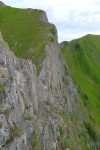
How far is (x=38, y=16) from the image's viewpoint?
378ft

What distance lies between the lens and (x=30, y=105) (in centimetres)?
6656

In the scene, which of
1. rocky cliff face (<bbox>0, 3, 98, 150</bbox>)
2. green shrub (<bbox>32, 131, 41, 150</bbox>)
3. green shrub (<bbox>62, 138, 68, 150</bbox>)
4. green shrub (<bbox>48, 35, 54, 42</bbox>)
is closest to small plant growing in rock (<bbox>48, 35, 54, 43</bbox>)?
green shrub (<bbox>48, 35, 54, 42</bbox>)

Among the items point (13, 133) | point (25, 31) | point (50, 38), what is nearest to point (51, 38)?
point (50, 38)

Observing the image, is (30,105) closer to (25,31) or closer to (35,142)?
(35,142)

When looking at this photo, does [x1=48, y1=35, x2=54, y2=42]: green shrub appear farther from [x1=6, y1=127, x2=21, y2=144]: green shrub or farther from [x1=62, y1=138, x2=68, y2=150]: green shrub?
[x1=6, y1=127, x2=21, y2=144]: green shrub

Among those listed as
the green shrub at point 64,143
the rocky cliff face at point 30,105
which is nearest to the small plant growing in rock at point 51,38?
the rocky cliff face at point 30,105

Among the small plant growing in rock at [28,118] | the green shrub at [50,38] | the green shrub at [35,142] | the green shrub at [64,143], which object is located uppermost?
the green shrub at [50,38]

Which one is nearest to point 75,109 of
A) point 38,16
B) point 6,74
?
point 38,16

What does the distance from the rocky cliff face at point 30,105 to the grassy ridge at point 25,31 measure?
2.32 m

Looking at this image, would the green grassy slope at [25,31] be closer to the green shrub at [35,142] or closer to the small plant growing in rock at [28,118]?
the small plant growing in rock at [28,118]

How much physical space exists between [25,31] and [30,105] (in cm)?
4213

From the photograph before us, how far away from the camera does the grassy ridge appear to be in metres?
94.8

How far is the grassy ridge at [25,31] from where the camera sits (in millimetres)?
94750

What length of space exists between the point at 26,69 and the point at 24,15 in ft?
166
